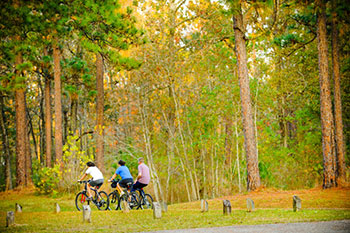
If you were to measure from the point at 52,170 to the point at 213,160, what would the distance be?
8157 mm

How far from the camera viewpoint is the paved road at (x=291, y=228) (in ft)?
27.0

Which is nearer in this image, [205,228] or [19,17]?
[205,228]

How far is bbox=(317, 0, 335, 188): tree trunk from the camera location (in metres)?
16.6

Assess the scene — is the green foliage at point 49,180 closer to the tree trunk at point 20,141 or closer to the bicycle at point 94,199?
the tree trunk at point 20,141

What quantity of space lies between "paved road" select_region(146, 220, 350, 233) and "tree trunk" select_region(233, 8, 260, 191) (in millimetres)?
8260

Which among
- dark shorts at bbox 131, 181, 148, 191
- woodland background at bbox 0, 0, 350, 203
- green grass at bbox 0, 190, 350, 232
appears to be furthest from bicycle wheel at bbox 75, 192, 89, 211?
woodland background at bbox 0, 0, 350, 203

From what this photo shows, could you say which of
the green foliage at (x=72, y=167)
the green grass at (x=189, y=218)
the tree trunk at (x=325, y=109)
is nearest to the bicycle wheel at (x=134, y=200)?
the green grass at (x=189, y=218)

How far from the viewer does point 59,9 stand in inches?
546

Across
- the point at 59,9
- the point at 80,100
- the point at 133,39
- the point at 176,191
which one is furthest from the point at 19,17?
the point at 80,100

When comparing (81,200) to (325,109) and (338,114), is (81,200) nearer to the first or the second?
(325,109)

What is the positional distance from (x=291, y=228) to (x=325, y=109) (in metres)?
9.17

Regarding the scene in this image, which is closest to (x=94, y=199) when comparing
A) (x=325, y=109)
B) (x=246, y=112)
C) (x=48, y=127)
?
(x=246, y=112)

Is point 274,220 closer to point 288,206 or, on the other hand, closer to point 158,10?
point 288,206

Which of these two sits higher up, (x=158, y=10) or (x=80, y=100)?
(x=158, y=10)
